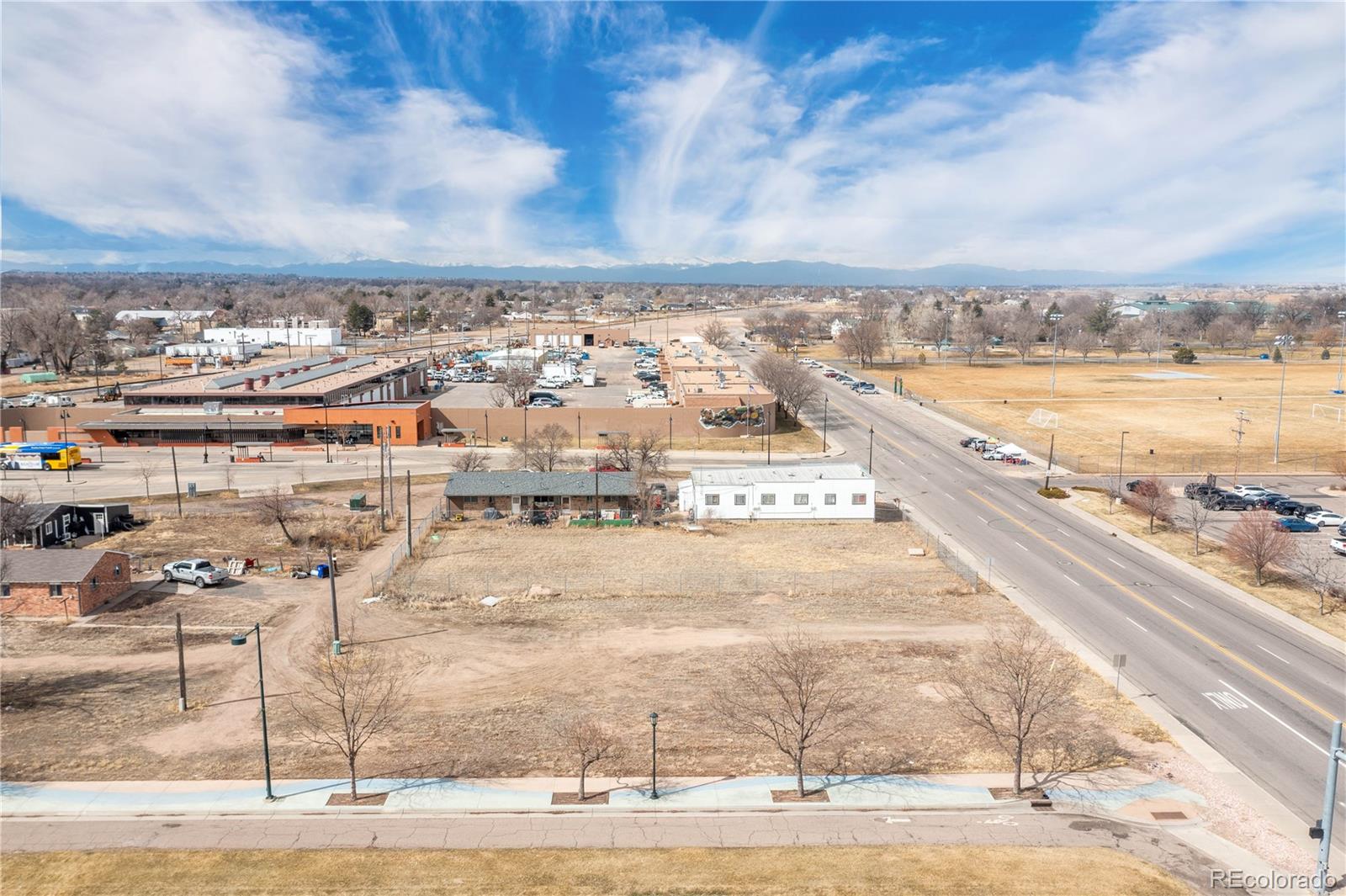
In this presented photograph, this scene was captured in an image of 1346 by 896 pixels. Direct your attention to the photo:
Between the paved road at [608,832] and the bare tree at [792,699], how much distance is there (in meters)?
2.41

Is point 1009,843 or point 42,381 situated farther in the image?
point 42,381

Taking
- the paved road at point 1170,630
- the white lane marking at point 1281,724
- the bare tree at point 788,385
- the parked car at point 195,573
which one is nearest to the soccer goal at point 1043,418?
the bare tree at point 788,385

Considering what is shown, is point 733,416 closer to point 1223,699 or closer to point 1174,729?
point 1223,699

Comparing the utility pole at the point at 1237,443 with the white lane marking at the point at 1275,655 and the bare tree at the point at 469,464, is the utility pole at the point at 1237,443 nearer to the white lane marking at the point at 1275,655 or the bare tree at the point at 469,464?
the white lane marking at the point at 1275,655

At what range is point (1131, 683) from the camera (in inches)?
1272

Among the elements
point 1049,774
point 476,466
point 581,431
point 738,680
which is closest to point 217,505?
point 476,466

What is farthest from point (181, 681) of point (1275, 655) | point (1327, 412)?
point (1327, 412)

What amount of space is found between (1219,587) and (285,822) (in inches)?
1736

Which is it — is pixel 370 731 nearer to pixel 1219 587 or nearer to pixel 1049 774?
pixel 1049 774

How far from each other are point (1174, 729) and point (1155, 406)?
83121 millimetres

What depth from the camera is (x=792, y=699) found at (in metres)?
30.3

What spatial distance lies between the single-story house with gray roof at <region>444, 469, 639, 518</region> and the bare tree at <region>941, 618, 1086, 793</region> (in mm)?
29033

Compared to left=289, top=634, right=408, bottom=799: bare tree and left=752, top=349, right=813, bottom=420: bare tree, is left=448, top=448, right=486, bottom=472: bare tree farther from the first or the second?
left=752, top=349, right=813, bottom=420: bare tree

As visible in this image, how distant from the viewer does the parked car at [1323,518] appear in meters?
53.5
